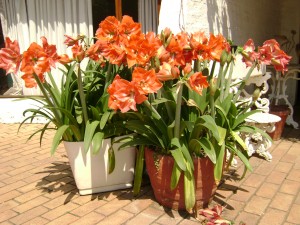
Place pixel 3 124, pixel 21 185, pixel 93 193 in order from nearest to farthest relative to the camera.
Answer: pixel 93 193
pixel 21 185
pixel 3 124

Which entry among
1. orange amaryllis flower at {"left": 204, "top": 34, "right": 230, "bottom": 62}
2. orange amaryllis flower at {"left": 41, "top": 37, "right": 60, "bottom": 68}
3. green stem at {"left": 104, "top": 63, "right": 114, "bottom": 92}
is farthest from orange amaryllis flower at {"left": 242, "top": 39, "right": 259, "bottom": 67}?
orange amaryllis flower at {"left": 41, "top": 37, "right": 60, "bottom": 68}

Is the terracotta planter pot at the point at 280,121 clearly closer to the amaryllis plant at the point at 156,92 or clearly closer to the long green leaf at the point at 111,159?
the amaryllis plant at the point at 156,92

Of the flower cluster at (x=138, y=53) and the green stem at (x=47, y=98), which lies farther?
the green stem at (x=47, y=98)

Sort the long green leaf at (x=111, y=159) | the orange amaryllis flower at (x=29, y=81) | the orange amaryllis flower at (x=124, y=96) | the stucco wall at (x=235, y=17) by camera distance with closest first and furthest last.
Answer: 1. the orange amaryllis flower at (x=124, y=96)
2. the orange amaryllis flower at (x=29, y=81)
3. the long green leaf at (x=111, y=159)
4. the stucco wall at (x=235, y=17)

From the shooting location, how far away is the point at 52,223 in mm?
2402

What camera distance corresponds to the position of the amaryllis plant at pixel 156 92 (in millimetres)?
2141

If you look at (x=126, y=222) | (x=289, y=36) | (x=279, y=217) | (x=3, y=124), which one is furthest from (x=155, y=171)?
(x=289, y=36)

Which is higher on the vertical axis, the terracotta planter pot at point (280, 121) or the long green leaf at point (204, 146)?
the long green leaf at point (204, 146)

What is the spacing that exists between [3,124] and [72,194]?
129 inches

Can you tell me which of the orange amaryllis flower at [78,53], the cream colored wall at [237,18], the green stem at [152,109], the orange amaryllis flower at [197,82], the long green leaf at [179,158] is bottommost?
the long green leaf at [179,158]

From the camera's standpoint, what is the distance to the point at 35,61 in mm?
2271

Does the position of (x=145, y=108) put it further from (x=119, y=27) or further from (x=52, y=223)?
(x=52, y=223)

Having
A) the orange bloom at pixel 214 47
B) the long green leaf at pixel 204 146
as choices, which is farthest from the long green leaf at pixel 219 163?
the orange bloom at pixel 214 47

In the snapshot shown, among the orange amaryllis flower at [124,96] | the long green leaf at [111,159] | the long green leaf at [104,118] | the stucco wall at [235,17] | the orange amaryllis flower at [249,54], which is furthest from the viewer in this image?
the stucco wall at [235,17]
